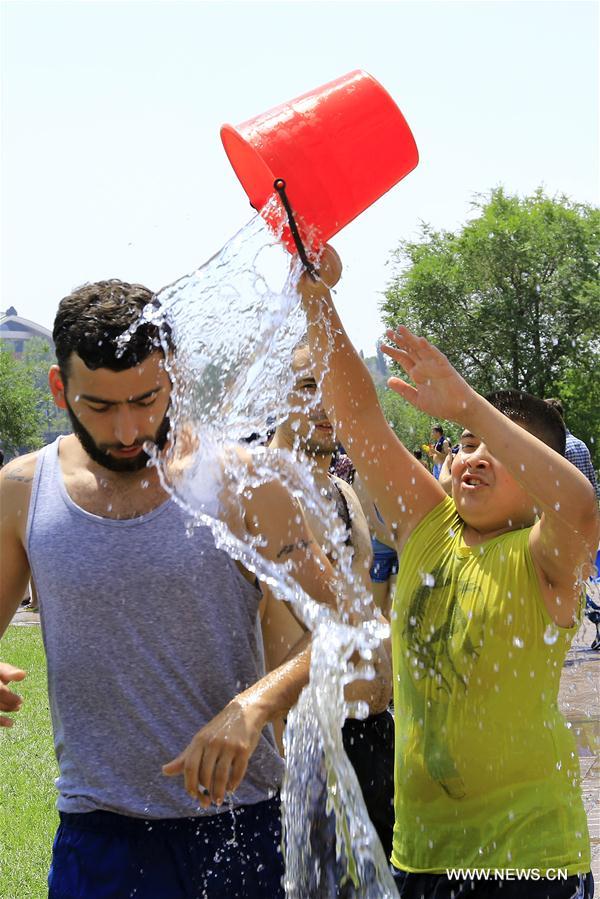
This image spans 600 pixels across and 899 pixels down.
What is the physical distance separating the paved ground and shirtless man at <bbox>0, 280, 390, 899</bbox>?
92.6 inches

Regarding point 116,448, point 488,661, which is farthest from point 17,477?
point 488,661

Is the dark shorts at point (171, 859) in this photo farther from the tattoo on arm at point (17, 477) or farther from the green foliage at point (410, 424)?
the green foliage at point (410, 424)

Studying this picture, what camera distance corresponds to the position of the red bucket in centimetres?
247

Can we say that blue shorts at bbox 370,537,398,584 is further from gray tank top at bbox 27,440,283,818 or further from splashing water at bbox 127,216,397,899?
gray tank top at bbox 27,440,283,818

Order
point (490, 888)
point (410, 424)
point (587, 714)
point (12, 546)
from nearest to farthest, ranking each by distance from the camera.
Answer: point (490, 888), point (12, 546), point (587, 714), point (410, 424)

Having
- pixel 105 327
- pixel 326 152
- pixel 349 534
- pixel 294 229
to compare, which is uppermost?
pixel 326 152

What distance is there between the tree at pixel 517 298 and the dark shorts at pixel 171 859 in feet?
113

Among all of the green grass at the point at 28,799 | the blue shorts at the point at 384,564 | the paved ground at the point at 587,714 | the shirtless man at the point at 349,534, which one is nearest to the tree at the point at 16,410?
the green grass at the point at 28,799

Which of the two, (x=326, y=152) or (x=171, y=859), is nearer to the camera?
(x=171, y=859)

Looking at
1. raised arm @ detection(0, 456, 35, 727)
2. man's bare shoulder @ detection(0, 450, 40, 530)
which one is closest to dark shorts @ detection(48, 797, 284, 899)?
raised arm @ detection(0, 456, 35, 727)

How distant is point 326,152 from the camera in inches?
99.0

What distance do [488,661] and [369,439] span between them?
623 millimetres

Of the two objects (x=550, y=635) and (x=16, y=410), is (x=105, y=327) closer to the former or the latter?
(x=550, y=635)

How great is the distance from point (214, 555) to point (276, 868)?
64 centimetres
